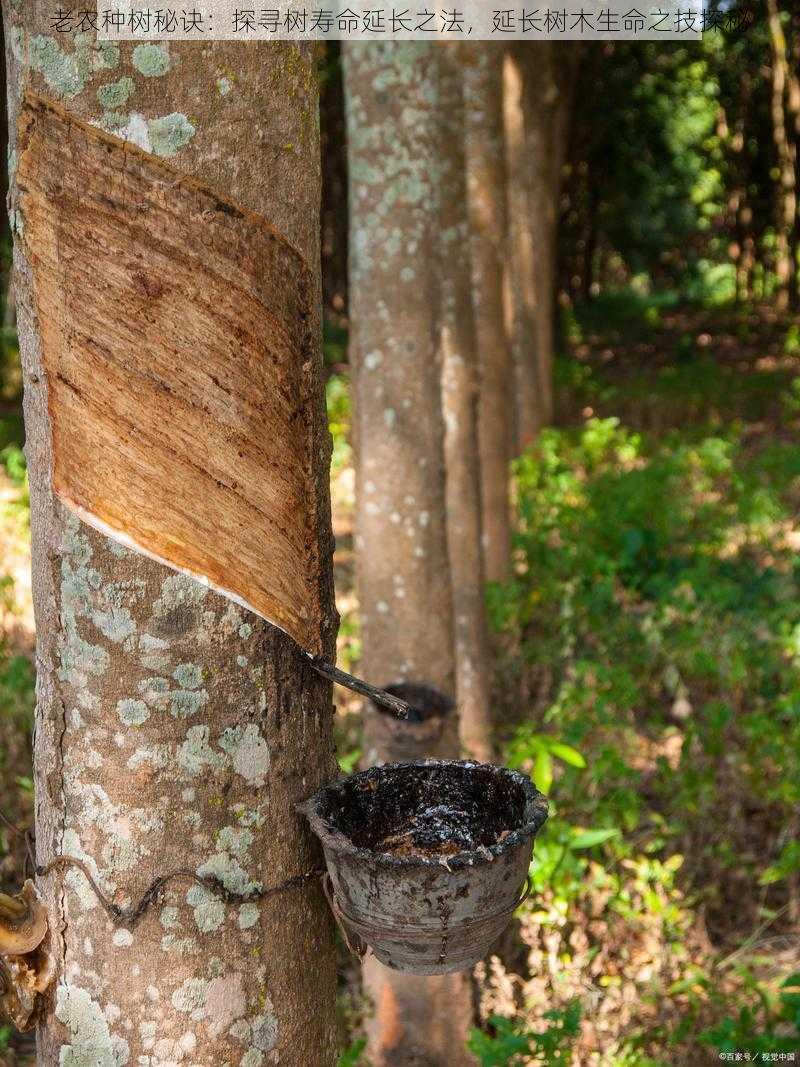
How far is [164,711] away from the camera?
1447mm

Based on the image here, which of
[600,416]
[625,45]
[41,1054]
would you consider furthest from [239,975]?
[625,45]

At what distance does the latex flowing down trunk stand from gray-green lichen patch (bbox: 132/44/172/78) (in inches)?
308

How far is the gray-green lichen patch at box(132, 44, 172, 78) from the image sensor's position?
137cm

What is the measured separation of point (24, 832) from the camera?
172 cm

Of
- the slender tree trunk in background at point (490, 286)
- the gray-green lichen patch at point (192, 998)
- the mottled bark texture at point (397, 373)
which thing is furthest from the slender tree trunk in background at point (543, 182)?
the gray-green lichen patch at point (192, 998)

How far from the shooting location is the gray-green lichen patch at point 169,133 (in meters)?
1.38

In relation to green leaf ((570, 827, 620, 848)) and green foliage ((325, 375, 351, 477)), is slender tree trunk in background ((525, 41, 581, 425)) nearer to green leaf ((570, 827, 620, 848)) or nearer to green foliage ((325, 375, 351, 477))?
green foliage ((325, 375, 351, 477))

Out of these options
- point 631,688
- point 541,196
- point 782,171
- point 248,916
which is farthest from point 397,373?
point 782,171

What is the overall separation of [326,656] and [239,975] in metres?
0.45

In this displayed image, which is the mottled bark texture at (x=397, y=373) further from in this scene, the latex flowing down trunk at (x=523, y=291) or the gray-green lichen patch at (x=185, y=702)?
the latex flowing down trunk at (x=523, y=291)

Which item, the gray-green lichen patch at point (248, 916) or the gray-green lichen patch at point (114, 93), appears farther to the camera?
the gray-green lichen patch at point (248, 916)

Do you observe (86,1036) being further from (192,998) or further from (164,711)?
(164,711)

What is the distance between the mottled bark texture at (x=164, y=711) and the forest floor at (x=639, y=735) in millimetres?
1218

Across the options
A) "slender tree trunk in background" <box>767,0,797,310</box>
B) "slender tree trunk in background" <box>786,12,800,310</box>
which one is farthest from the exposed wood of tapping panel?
"slender tree trunk in background" <box>786,12,800,310</box>
